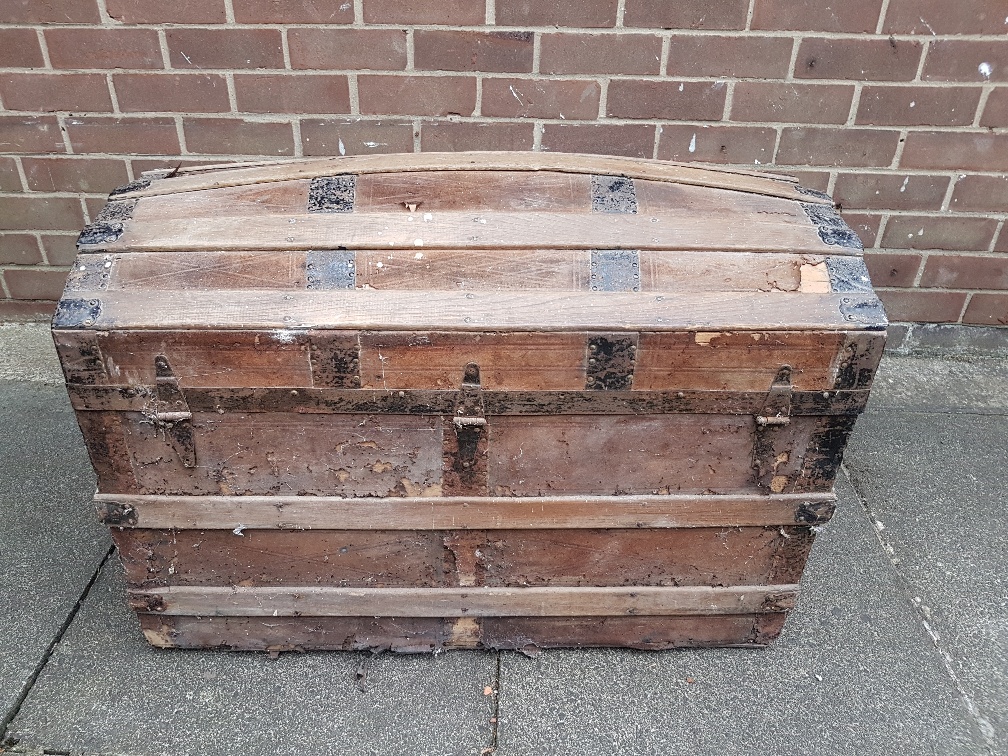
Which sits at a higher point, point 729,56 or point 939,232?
point 729,56

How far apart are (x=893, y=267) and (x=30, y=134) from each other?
3.29 metres

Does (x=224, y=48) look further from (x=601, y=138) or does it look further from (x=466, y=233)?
(x=466, y=233)

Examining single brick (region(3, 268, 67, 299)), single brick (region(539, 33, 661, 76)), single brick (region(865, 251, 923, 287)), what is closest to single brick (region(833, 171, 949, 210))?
single brick (region(865, 251, 923, 287))

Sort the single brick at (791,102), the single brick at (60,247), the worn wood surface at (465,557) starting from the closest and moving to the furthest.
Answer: the worn wood surface at (465,557) → the single brick at (791,102) → the single brick at (60,247)

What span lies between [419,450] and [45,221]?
85.4 inches

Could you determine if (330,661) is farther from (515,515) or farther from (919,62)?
(919,62)

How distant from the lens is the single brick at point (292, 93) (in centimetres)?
276

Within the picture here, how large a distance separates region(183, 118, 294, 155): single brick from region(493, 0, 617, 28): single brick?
87cm

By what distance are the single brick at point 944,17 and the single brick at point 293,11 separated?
1817 millimetres

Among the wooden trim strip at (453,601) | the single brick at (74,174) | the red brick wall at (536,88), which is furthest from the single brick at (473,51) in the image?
the wooden trim strip at (453,601)

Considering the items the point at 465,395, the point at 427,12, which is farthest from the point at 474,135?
the point at 465,395

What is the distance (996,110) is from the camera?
110 inches

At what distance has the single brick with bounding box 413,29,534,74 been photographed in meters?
2.69

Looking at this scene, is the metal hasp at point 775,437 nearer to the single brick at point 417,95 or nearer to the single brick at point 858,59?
the single brick at point 858,59
